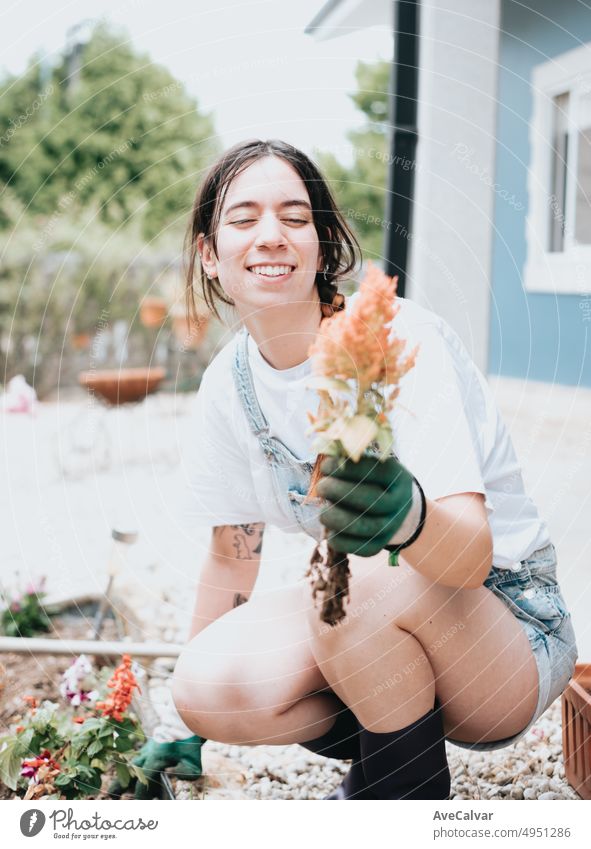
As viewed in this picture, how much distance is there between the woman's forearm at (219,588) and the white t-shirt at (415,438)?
66mm

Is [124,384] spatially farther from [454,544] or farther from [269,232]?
[454,544]

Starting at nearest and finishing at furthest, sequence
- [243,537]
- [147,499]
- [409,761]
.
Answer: [409,761]
[243,537]
[147,499]

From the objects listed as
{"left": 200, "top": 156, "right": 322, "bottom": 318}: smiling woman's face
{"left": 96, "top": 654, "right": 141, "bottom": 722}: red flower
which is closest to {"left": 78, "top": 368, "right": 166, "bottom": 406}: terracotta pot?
{"left": 96, "top": 654, "right": 141, "bottom": 722}: red flower

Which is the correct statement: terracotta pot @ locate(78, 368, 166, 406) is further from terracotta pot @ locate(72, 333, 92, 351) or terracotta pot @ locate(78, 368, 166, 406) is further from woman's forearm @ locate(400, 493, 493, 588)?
woman's forearm @ locate(400, 493, 493, 588)

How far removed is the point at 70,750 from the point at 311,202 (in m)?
0.79

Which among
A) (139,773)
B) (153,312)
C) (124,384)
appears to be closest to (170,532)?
(124,384)

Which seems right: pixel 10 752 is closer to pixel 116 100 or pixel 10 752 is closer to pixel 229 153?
pixel 229 153

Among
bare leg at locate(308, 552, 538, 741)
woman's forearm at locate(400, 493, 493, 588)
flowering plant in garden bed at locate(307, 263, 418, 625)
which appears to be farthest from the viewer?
bare leg at locate(308, 552, 538, 741)

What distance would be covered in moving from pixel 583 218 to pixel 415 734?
3.30m

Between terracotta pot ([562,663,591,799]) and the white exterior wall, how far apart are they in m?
0.92

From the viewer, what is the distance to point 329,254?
3.87 feet

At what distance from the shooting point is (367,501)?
0.83 meters

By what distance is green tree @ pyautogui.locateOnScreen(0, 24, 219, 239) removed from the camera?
435cm

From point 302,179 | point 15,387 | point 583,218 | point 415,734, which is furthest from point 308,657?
point 583,218
